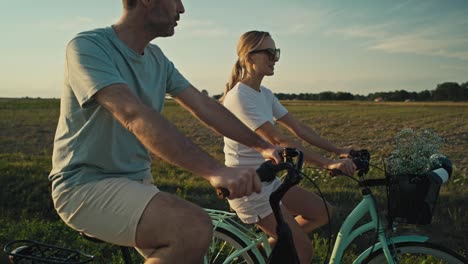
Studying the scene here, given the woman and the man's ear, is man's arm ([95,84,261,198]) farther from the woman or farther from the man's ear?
the woman

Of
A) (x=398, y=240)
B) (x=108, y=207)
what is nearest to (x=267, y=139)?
(x=398, y=240)

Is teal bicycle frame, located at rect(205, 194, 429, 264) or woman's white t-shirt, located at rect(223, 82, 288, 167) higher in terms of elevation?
woman's white t-shirt, located at rect(223, 82, 288, 167)

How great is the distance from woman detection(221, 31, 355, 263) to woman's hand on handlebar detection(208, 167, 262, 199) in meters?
1.17

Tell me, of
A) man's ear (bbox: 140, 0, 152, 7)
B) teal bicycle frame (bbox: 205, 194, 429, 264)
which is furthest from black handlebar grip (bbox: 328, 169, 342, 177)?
man's ear (bbox: 140, 0, 152, 7)

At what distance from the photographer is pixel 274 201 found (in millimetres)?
2322

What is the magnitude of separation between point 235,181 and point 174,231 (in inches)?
12.2

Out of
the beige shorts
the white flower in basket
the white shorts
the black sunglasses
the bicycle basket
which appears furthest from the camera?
the black sunglasses

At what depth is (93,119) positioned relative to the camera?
2174mm

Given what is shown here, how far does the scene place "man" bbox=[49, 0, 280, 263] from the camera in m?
1.88

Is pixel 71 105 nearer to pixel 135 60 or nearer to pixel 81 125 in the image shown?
pixel 81 125

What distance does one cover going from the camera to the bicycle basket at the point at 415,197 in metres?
2.66

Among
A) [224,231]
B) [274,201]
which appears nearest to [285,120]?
[224,231]

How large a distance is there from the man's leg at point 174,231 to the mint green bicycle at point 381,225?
0.52m

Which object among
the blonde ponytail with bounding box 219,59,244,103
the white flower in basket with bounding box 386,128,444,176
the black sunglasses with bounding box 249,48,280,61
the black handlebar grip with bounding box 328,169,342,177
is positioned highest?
the black sunglasses with bounding box 249,48,280,61
